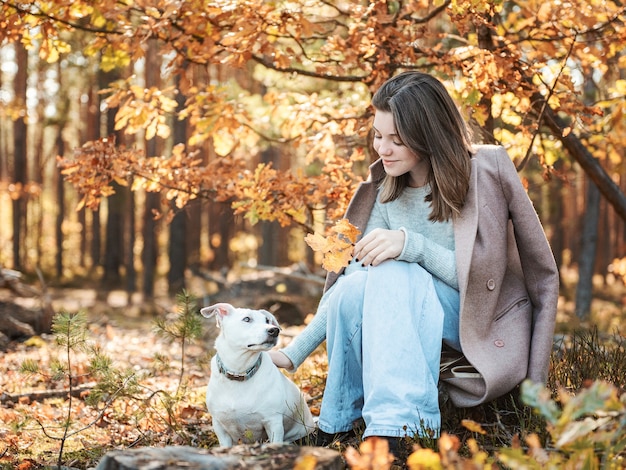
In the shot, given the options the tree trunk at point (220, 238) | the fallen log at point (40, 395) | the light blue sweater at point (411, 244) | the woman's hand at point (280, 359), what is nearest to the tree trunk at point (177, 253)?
the tree trunk at point (220, 238)

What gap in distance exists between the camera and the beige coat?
2984mm

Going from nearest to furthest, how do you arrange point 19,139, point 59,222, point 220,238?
1. point 19,139
2. point 59,222
3. point 220,238

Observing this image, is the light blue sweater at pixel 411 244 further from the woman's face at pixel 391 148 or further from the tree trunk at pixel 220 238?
the tree trunk at pixel 220 238

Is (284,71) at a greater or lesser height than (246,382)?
greater

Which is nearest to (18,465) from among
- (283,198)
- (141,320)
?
(283,198)

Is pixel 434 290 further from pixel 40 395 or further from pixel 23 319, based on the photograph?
pixel 23 319

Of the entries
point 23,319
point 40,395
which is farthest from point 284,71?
point 23,319

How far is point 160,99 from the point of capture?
445cm

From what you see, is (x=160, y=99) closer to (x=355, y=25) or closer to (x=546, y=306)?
(x=355, y=25)

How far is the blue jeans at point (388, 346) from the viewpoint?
2.72 meters

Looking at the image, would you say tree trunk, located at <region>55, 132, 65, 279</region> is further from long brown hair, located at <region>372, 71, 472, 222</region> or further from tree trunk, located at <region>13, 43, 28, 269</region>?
long brown hair, located at <region>372, 71, 472, 222</region>

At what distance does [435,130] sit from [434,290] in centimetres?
73

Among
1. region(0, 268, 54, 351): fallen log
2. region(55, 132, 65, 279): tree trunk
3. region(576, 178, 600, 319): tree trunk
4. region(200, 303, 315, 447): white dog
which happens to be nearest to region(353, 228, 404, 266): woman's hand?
region(200, 303, 315, 447): white dog

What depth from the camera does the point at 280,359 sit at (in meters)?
3.17
